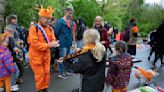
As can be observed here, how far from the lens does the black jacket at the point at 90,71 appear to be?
4.93 meters

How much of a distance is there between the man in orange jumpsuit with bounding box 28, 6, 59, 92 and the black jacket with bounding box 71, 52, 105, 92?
132 cm

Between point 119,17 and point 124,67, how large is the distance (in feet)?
107

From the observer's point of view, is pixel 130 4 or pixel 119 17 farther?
pixel 130 4

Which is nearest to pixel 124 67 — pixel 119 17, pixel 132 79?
pixel 132 79

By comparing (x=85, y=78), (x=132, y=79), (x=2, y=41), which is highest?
(x=2, y=41)

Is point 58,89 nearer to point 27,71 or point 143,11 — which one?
point 27,71

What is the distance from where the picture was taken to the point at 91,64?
195 inches

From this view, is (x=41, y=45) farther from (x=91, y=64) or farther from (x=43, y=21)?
(x=91, y=64)

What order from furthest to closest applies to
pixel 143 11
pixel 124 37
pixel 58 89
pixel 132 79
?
1. pixel 143 11
2. pixel 124 37
3. pixel 132 79
4. pixel 58 89

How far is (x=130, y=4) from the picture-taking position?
148 feet

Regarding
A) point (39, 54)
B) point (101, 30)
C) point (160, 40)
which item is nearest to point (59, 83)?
point (39, 54)

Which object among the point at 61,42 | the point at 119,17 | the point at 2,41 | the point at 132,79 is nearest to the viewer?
the point at 2,41

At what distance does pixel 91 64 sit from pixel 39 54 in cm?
179

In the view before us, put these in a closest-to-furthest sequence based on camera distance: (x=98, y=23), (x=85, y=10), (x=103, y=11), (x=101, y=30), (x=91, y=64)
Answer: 1. (x=91, y=64)
2. (x=98, y=23)
3. (x=101, y=30)
4. (x=85, y=10)
5. (x=103, y=11)
